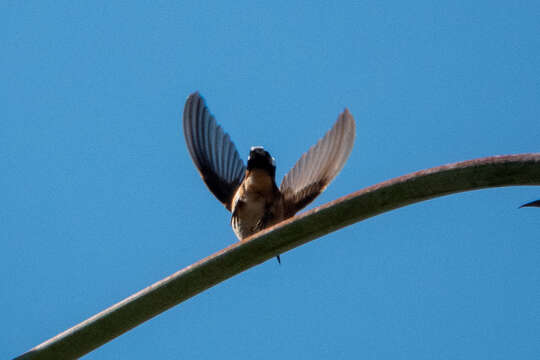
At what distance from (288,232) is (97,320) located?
1.73ft

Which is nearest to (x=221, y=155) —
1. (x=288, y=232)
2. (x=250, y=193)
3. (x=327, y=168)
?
(x=250, y=193)

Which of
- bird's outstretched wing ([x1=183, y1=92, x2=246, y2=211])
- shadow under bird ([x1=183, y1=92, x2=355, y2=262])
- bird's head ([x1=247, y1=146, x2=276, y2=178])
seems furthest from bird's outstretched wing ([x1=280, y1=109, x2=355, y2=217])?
bird's outstretched wing ([x1=183, y1=92, x2=246, y2=211])

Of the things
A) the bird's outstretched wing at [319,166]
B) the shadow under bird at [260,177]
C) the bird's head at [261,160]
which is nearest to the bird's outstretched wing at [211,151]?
the shadow under bird at [260,177]

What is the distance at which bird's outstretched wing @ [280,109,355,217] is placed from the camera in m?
3.89

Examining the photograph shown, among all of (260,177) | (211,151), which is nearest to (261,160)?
(260,177)

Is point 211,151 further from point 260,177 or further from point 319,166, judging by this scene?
point 319,166

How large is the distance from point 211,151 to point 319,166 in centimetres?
104

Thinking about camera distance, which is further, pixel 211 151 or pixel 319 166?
pixel 211 151

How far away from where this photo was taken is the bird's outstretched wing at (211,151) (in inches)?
189

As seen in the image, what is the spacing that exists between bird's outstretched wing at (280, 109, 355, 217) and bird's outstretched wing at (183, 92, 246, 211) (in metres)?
0.59

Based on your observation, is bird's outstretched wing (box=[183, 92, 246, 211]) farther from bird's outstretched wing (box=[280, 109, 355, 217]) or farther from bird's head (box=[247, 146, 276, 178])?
bird's outstretched wing (box=[280, 109, 355, 217])

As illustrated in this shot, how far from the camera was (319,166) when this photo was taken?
4.51m

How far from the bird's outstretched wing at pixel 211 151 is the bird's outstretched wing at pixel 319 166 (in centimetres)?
59

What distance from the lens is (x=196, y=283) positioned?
1.83 m
